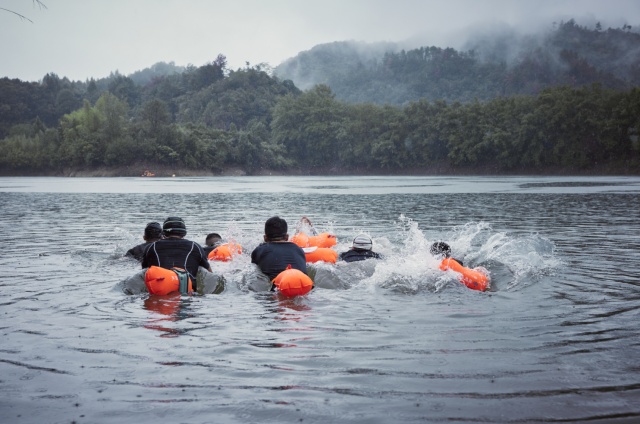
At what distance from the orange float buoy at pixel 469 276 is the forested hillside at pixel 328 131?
76.6 m

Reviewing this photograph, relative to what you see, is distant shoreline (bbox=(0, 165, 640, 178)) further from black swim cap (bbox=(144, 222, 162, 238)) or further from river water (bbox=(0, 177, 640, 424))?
river water (bbox=(0, 177, 640, 424))

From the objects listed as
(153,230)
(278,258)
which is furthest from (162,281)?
(153,230)

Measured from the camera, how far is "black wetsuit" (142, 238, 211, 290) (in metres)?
11.0

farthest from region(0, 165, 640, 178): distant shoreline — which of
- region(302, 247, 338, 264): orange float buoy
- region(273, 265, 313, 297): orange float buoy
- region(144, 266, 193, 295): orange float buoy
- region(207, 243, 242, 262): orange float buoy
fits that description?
region(144, 266, 193, 295): orange float buoy

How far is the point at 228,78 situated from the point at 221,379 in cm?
15791

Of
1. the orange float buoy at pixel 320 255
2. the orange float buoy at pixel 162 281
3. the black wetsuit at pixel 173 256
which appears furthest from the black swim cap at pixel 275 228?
the orange float buoy at pixel 320 255

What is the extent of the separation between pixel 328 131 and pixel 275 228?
117155mm

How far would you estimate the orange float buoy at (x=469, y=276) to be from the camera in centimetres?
A: 1106

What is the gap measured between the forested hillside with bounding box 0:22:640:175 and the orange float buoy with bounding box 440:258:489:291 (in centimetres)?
7664

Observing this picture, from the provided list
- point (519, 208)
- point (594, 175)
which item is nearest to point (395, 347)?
point (519, 208)

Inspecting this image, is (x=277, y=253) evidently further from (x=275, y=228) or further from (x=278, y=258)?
(x=275, y=228)

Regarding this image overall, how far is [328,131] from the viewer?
127 meters

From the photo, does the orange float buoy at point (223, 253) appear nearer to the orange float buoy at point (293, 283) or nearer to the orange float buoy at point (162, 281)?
the orange float buoy at point (162, 281)

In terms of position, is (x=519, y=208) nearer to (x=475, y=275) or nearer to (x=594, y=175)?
(x=475, y=275)
